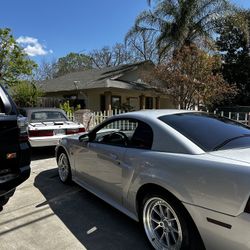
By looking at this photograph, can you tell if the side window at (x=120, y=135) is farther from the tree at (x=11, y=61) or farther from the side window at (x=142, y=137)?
the tree at (x=11, y=61)

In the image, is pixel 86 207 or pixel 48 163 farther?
pixel 48 163

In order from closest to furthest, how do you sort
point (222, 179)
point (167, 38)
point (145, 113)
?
point (222, 179) → point (145, 113) → point (167, 38)

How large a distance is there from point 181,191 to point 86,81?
17.8m

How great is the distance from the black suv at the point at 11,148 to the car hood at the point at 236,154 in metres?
2.32

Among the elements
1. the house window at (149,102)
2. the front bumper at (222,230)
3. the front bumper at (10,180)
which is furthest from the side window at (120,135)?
the house window at (149,102)

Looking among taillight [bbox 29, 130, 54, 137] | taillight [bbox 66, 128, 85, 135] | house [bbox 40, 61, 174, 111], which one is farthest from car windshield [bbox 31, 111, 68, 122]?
house [bbox 40, 61, 174, 111]

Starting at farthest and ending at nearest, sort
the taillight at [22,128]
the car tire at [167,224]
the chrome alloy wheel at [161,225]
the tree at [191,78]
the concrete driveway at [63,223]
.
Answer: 1. the tree at [191,78]
2. the taillight at [22,128]
3. the concrete driveway at [63,223]
4. the chrome alloy wheel at [161,225]
5. the car tire at [167,224]

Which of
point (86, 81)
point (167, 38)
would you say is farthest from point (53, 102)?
point (167, 38)

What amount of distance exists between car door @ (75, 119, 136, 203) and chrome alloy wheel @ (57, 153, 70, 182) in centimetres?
55

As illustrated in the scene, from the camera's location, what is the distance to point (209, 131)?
3266mm

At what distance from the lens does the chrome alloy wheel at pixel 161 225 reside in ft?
9.57

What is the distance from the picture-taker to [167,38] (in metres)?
19.4

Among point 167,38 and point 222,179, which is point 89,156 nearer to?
point 222,179

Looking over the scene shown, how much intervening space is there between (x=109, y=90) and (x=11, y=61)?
701 cm
